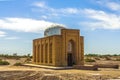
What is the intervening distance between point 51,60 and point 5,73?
34.1 feet

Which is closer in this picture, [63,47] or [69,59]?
[63,47]

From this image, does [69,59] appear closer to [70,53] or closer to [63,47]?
[70,53]

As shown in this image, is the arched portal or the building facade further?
the arched portal

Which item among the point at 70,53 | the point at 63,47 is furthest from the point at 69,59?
the point at 63,47

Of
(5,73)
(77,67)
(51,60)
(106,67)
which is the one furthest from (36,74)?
(106,67)

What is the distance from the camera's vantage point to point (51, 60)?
37188 mm

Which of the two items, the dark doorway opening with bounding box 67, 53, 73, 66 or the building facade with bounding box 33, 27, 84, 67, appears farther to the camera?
the dark doorway opening with bounding box 67, 53, 73, 66

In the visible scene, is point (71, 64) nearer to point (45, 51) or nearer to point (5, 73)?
point (45, 51)

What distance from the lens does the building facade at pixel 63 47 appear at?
3541 cm

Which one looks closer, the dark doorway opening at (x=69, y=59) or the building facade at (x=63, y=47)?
the building facade at (x=63, y=47)

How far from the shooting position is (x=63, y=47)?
3547 centimetres

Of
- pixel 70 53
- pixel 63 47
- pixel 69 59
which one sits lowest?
pixel 69 59

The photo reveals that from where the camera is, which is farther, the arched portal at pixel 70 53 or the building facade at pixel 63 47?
the arched portal at pixel 70 53

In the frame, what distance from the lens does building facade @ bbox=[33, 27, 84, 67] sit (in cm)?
3541
